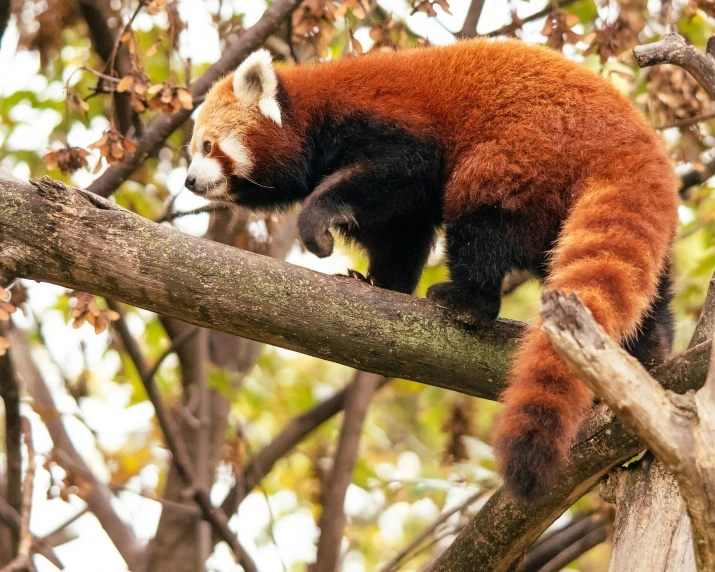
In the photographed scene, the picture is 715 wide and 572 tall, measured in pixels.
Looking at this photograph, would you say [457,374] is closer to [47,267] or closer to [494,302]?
[494,302]

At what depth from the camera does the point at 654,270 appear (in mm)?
2998

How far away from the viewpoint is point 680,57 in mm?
3000

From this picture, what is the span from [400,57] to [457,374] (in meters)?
1.67

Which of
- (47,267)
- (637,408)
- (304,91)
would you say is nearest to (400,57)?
(304,91)

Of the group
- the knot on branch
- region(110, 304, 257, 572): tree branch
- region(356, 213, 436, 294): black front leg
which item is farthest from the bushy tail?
region(110, 304, 257, 572): tree branch

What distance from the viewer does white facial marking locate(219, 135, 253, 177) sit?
Answer: 446cm

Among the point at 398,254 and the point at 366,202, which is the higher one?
the point at 398,254

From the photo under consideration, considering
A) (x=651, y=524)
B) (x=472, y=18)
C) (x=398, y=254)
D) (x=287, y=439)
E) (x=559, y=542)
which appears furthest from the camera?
(x=287, y=439)

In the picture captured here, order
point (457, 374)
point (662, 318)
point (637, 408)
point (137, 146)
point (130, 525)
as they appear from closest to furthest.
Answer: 1. point (637, 408)
2. point (457, 374)
3. point (662, 318)
4. point (137, 146)
5. point (130, 525)

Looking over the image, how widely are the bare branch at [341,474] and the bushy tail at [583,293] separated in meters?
2.04

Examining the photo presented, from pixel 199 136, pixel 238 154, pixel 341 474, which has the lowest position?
pixel 341 474

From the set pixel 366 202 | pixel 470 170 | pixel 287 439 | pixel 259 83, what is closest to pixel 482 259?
pixel 470 170

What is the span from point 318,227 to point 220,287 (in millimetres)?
698

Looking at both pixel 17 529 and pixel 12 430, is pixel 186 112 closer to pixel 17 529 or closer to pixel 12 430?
pixel 12 430
